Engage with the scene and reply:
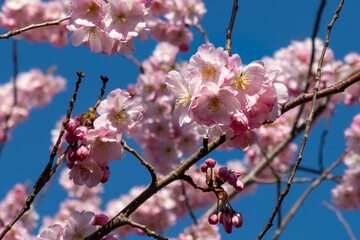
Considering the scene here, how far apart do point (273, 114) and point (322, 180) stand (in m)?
2.66

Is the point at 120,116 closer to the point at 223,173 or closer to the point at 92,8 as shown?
the point at 223,173

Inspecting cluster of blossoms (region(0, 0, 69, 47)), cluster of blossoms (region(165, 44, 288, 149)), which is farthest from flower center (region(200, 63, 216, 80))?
cluster of blossoms (region(0, 0, 69, 47))

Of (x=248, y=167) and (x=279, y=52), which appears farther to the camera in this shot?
(x=248, y=167)

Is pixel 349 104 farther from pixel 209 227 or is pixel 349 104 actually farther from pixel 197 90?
pixel 197 90

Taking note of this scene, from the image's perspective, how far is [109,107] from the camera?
6.06 ft

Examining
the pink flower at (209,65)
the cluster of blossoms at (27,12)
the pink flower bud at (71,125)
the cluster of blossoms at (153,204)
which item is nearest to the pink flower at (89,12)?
the pink flower bud at (71,125)

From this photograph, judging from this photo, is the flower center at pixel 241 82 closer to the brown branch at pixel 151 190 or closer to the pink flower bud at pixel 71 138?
the brown branch at pixel 151 190

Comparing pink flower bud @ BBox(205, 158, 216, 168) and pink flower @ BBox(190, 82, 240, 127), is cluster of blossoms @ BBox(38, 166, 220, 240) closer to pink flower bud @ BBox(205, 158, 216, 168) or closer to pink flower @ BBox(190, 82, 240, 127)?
pink flower bud @ BBox(205, 158, 216, 168)

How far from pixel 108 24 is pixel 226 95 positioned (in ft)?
2.54

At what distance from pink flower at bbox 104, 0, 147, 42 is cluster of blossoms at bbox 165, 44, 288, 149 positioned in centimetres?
53

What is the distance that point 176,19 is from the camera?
5820 mm

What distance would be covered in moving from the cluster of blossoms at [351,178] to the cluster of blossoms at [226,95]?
4.12m

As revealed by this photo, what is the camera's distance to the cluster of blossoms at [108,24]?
6.88 feet

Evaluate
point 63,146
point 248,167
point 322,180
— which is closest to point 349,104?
point 248,167
